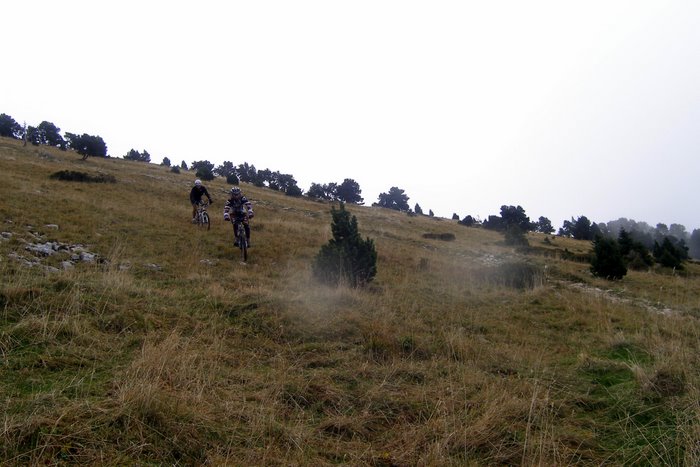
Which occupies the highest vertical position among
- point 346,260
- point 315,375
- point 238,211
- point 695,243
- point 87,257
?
point 695,243

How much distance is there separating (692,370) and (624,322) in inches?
137

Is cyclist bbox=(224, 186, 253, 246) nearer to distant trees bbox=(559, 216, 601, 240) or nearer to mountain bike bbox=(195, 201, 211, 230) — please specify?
mountain bike bbox=(195, 201, 211, 230)

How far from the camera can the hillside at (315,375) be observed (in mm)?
2670

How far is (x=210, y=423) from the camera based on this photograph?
2846 mm

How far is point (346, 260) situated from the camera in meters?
9.09

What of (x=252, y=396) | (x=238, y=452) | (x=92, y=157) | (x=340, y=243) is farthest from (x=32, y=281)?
(x=92, y=157)

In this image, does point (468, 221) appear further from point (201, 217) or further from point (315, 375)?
point (315, 375)

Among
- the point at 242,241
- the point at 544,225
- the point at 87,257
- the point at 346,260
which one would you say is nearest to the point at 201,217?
the point at 242,241

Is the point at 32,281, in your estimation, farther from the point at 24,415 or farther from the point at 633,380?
the point at 633,380

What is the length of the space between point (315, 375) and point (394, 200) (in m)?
59.7

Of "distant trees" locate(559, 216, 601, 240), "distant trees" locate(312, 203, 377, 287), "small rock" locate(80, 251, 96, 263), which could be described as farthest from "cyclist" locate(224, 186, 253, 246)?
"distant trees" locate(559, 216, 601, 240)

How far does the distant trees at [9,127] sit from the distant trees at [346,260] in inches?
1903

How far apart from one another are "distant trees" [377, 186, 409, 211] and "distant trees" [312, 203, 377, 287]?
51.5m

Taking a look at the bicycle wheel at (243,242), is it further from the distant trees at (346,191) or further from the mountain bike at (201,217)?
the distant trees at (346,191)
